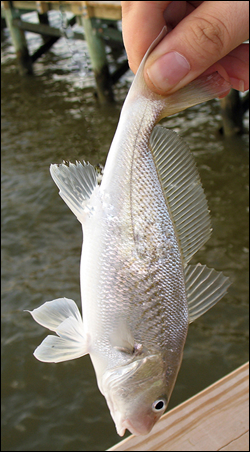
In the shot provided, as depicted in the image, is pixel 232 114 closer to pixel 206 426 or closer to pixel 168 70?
pixel 206 426

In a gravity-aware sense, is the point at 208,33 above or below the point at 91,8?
above

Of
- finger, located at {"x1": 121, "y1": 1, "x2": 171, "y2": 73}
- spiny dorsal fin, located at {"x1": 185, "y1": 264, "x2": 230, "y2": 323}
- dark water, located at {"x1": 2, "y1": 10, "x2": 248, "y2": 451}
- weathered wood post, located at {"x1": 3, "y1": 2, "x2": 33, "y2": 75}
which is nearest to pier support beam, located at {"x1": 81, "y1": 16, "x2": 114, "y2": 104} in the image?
dark water, located at {"x1": 2, "y1": 10, "x2": 248, "y2": 451}

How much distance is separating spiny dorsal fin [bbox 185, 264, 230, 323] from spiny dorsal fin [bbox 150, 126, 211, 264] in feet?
0.16

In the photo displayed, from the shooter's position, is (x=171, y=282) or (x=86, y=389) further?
(x=86, y=389)

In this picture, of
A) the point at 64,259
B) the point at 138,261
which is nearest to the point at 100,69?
the point at 64,259

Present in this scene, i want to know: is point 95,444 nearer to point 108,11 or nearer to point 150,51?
point 150,51

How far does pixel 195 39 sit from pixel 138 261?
2.07ft

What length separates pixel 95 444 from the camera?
3502 mm

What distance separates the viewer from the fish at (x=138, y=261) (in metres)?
1.07

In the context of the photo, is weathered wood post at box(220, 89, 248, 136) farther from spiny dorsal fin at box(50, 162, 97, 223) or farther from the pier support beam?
spiny dorsal fin at box(50, 162, 97, 223)

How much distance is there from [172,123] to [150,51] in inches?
247

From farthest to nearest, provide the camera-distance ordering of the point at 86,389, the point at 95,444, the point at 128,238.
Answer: the point at 86,389
the point at 95,444
the point at 128,238

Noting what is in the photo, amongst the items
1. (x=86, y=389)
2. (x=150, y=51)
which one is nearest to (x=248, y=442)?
(x=150, y=51)

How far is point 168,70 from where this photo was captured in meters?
1.10
